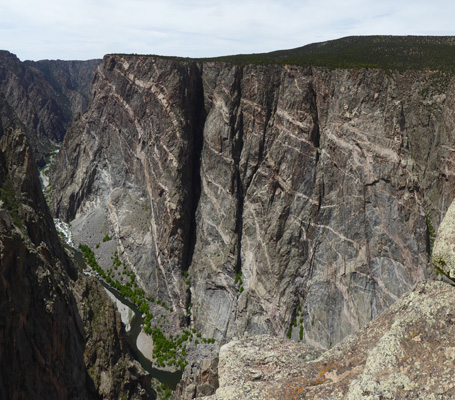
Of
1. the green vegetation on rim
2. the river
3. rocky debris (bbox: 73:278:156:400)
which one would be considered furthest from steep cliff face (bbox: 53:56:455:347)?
rocky debris (bbox: 73:278:156:400)

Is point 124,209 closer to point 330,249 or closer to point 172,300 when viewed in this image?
point 172,300

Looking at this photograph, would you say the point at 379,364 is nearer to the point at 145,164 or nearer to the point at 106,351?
the point at 106,351

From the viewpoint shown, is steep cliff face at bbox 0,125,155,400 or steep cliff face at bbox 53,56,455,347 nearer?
steep cliff face at bbox 0,125,155,400

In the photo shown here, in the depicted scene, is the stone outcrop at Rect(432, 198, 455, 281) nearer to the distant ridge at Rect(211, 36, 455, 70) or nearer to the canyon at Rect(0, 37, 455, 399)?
the canyon at Rect(0, 37, 455, 399)

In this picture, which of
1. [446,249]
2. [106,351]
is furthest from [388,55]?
[446,249]

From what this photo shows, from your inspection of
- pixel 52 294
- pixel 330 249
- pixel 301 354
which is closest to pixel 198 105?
pixel 330 249

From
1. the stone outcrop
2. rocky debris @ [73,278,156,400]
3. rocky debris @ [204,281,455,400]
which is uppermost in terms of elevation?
the stone outcrop

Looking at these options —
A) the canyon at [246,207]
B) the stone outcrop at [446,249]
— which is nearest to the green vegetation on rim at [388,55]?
the canyon at [246,207]
